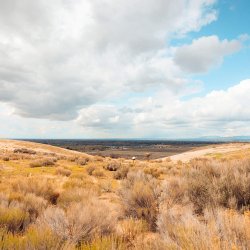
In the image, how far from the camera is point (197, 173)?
9555 millimetres

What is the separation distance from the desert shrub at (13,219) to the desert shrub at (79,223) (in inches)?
21.4

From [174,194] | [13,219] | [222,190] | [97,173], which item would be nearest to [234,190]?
[222,190]

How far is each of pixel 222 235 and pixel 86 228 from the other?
8.95 ft

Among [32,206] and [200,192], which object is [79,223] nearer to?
[32,206]

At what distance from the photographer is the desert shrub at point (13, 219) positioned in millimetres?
6156

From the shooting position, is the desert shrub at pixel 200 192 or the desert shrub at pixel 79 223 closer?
the desert shrub at pixel 79 223

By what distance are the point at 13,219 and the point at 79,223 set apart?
5.16 feet

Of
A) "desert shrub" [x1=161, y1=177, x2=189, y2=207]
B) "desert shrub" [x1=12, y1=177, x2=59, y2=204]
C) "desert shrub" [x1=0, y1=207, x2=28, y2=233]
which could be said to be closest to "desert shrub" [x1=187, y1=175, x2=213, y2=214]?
"desert shrub" [x1=161, y1=177, x2=189, y2=207]

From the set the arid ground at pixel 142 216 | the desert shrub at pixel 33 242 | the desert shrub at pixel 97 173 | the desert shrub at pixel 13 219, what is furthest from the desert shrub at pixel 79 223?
the desert shrub at pixel 97 173

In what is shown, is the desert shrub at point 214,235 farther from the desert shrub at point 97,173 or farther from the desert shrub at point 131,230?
the desert shrub at point 97,173

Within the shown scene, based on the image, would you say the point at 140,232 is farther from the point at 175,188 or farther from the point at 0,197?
the point at 0,197

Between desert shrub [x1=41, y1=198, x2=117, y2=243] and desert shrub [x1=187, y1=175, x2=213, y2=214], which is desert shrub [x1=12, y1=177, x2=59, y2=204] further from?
desert shrub [x1=187, y1=175, x2=213, y2=214]

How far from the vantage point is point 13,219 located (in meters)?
6.32

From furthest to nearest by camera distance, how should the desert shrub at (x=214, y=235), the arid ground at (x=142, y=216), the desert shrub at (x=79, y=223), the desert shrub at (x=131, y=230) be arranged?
the desert shrub at (x=131, y=230) < the desert shrub at (x=79, y=223) < the arid ground at (x=142, y=216) < the desert shrub at (x=214, y=235)
